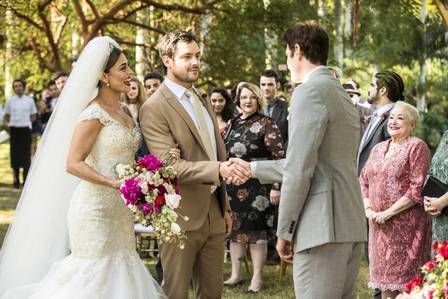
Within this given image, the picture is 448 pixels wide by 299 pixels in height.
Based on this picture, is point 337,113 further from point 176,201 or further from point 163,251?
point 163,251

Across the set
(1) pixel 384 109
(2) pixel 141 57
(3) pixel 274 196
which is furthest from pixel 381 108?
(2) pixel 141 57

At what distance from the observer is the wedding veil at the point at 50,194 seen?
5.96m

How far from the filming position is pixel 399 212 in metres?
6.68

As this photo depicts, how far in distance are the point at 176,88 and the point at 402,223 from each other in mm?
2360

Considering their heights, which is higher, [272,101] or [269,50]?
[269,50]

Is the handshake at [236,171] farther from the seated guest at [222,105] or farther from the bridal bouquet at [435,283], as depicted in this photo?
the seated guest at [222,105]

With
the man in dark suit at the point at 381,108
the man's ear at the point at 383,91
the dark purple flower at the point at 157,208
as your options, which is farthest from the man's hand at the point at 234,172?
the man's ear at the point at 383,91

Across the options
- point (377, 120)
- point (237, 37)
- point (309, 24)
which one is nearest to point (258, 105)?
point (377, 120)

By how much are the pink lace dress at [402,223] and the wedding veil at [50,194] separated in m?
2.36

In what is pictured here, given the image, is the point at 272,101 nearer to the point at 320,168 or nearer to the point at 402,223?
the point at 402,223

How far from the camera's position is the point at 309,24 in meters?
4.55

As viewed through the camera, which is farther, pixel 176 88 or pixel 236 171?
pixel 176 88

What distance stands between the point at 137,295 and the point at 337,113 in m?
2.07

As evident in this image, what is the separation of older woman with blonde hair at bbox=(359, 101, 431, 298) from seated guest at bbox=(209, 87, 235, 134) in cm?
290
